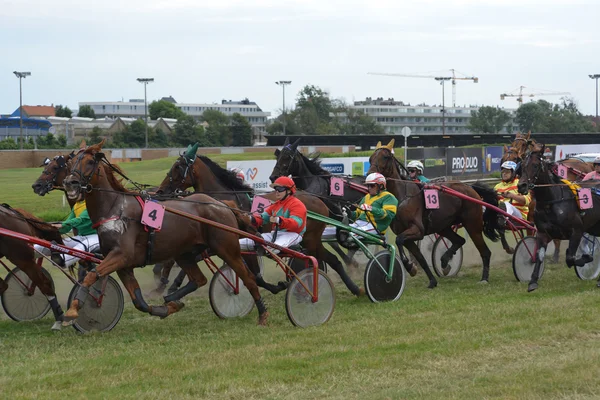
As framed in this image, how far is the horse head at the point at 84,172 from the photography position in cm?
753

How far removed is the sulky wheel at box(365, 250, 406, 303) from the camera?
9625mm

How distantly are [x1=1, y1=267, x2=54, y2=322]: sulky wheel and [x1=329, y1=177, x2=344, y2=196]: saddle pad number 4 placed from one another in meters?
4.39

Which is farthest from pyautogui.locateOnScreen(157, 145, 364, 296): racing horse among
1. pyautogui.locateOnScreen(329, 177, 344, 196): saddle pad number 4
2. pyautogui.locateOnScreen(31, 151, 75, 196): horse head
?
pyautogui.locateOnScreen(31, 151, 75, 196): horse head

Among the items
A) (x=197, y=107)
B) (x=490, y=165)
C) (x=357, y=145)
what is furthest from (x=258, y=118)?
(x=490, y=165)

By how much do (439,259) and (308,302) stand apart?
189 inches

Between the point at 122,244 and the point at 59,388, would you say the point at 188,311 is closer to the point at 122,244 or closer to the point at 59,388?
the point at 122,244

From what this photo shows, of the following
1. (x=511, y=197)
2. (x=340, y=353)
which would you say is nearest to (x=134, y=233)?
(x=340, y=353)

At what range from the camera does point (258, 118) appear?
139m

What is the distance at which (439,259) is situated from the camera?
41.8 feet

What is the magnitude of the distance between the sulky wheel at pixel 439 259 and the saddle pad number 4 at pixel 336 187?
1.75 meters

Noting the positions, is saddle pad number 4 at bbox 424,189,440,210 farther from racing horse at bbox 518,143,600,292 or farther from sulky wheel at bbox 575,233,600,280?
sulky wheel at bbox 575,233,600,280

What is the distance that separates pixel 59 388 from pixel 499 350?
11.4 ft

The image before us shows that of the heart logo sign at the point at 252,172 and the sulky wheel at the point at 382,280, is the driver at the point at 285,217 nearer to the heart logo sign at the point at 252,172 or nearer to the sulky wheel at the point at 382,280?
the sulky wheel at the point at 382,280

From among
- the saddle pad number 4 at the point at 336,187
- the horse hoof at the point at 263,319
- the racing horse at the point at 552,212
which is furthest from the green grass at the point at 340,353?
the saddle pad number 4 at the point at 336,187
